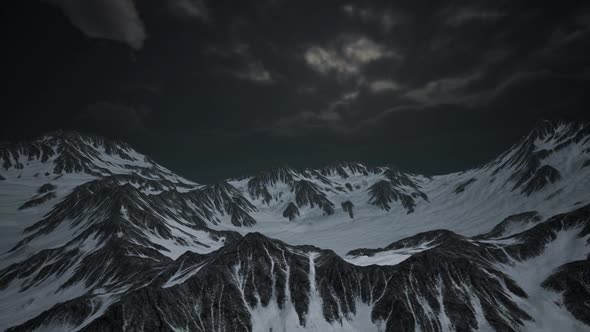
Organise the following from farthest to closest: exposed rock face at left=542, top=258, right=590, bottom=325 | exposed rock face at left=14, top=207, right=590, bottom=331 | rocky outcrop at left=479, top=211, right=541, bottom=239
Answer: rocky outcrop at left=479, top=211, right=541, bottom=239, exposed rock face at left=542, top=258, right=590, bottom=325, exposed rock face at left=14, top=207, right=590, bottom=331

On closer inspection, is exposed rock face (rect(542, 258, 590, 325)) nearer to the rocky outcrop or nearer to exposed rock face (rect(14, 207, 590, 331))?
exposed rock face (rect(14, 207, 590, 331))

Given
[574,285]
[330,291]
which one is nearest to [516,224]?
[574,285]

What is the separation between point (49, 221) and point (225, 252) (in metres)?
160

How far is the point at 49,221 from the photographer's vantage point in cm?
19188

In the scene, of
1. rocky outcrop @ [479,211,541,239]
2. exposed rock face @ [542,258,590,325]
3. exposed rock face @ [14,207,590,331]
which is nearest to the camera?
exposed rock face @ [14,207,590,331]

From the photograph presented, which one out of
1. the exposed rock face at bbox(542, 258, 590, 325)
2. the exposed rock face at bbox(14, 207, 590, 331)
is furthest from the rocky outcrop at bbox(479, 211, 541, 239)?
the exposed rock face at bbox(542, 258, 590, 325)

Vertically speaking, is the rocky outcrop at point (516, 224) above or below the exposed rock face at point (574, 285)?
above

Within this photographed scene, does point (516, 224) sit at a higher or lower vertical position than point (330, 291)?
higher

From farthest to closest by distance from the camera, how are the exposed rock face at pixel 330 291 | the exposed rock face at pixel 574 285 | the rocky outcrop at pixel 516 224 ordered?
the rocky outcrop at pixel 516 224
the exposed rock face at pixel 574 285
the exposed rock face at pixel 330 291

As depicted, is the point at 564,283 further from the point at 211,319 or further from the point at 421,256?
the point at 211,319

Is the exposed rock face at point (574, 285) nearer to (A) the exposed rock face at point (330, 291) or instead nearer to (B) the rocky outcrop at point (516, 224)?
(A) the exposed rock face at point (330, 291)

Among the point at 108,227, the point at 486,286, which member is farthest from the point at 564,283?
the point at 108,227

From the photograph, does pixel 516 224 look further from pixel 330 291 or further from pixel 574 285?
pixel 330 291

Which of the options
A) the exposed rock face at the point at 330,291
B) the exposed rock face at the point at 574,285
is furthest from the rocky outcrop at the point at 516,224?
the exposed rock face at the point at 574,285
